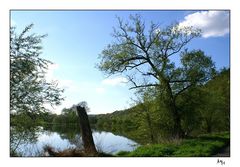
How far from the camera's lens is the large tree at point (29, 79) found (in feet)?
53.0

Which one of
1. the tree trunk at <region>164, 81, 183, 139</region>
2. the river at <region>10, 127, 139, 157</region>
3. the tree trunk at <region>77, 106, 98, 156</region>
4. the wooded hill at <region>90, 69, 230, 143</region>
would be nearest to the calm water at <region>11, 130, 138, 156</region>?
the river at <region>10, 127, 139, 157</region>

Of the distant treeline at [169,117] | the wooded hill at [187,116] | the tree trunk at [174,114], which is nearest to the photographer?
the distant treeline at [169,117]

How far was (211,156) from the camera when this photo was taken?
14.9 metres

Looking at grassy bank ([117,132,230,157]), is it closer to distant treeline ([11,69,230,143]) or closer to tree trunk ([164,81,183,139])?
distant treeline ([11,69,230,143])

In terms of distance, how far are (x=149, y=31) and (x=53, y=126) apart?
5454 mm

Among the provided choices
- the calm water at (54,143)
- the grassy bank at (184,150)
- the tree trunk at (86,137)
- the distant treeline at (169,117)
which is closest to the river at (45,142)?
the calm water at (54,143)

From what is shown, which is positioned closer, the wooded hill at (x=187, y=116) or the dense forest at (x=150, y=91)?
the dense forest at (x=150, y=91)

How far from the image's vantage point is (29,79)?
16.6m

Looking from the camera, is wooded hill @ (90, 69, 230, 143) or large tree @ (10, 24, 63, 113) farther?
wooded hill @ (90, 69, 230, 143)

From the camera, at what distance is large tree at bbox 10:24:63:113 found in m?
16.2

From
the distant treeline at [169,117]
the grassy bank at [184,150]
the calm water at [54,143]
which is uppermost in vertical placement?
the distant treeline at [169,117]

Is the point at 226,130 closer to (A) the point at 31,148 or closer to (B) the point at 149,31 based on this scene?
(B) the point at 149,31

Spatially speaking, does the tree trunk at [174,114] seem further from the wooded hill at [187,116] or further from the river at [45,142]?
the river at [45,142]
